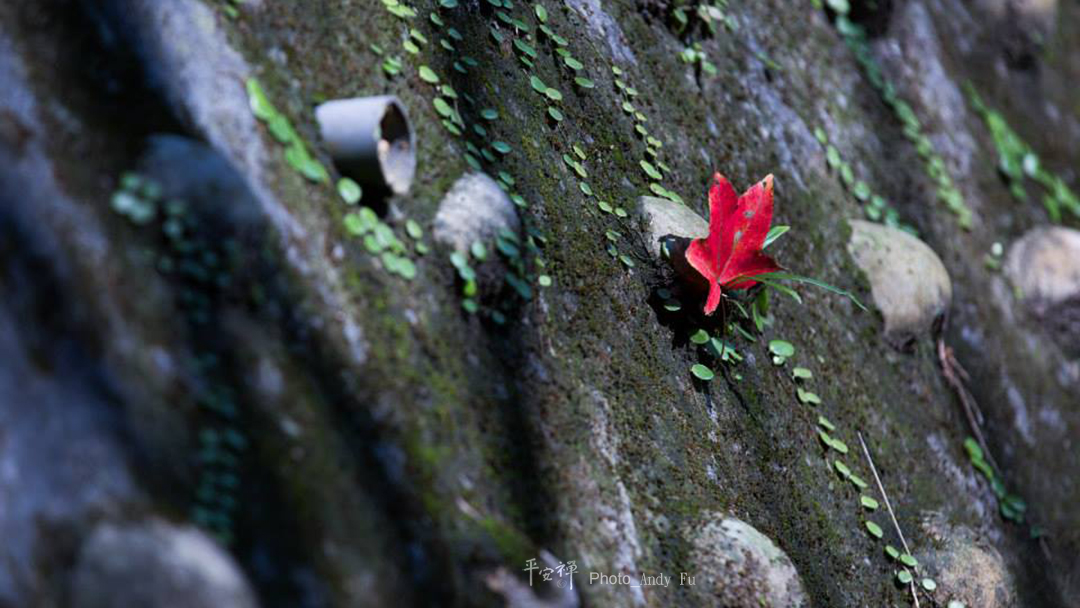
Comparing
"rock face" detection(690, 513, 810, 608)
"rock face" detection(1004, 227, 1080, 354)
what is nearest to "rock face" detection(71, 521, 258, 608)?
"rock face" detection(690, 513, 810, 608)

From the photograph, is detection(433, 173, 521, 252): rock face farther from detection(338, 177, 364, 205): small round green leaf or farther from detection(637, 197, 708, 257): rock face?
detection(637, 197, 708, 257): rock face

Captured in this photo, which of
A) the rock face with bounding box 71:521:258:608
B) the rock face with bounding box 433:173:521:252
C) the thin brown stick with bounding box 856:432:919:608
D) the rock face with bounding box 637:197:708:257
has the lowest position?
the thin brown stick with bounding box 856:432:919:608

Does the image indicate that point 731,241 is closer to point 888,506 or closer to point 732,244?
point 732,244

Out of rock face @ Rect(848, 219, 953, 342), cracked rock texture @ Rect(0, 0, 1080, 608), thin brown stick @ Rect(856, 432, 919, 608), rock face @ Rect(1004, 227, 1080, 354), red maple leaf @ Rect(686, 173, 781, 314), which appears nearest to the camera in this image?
cracked rock texture @ Rect(0, 0, 1080, 608)

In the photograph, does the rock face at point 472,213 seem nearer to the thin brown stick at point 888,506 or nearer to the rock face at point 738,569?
the rock face at point 738,569

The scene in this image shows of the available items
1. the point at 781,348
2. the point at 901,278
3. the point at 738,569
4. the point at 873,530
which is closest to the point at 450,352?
the point at 738,569

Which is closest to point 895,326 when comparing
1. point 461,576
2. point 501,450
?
point 501,450

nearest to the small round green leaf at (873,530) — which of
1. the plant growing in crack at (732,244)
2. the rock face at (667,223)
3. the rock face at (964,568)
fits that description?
the rock face at (964,568)
